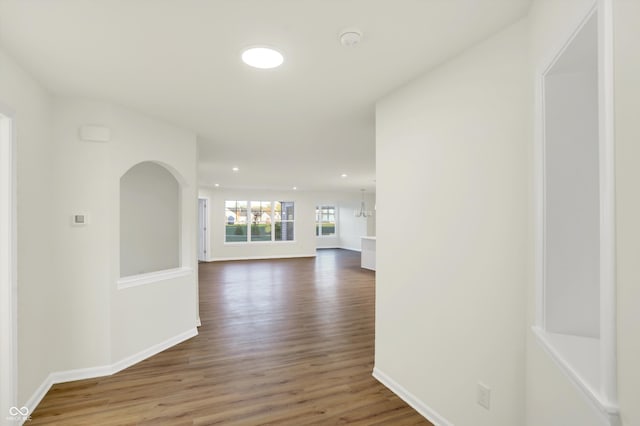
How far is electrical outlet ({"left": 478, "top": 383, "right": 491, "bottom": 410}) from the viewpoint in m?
1.86

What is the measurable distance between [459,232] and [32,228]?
306 cm

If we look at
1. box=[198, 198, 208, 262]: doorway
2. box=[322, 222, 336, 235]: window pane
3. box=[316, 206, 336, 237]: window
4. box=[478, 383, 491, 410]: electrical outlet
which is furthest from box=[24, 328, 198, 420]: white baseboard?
box=[322, 222, 336, 235]: window pane

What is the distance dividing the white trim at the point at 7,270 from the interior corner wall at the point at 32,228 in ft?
0.45

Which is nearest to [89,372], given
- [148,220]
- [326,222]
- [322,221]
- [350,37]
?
[148,220]

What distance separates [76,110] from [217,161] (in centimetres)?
317

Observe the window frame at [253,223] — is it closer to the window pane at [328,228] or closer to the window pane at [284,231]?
the window pane at [284,231]

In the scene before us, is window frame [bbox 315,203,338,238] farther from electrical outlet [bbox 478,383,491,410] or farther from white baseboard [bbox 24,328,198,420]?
electrical outlet [bbox 478,383,491,410]

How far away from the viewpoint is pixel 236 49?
6.61 feet

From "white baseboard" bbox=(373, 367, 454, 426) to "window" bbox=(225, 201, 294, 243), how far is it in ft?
29.6

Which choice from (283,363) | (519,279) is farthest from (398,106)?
(283,363)

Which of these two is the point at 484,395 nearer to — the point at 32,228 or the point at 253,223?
the point at 32,228

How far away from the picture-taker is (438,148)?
2.21 metres

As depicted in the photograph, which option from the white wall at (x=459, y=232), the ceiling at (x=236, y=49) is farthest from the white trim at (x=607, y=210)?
the ceiling at (x=236, y=49)

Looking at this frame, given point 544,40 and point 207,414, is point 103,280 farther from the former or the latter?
point 544,40
